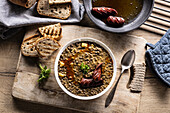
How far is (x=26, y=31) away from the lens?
2605mm

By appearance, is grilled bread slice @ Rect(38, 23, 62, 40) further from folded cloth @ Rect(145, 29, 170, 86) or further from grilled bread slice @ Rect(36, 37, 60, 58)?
folded cloth @ Rect(145, 29, 170, 86)

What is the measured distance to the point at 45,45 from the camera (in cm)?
245

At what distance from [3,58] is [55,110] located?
1.01 m

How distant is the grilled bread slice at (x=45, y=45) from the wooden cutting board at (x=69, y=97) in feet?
0.36

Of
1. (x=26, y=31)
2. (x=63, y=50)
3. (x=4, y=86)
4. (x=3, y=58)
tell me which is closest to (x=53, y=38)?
(x=63, y=50)

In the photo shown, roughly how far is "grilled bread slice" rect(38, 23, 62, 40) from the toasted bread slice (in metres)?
0.12

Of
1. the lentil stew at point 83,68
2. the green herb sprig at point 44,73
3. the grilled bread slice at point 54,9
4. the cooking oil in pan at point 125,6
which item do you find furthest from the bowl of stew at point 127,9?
the green herb sprig at point 44,73

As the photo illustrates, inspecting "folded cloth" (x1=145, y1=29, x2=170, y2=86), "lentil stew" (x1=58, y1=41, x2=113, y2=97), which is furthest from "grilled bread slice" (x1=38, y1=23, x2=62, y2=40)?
"folded cloth" (x1=145, y1=29, x2=170, y2=86)

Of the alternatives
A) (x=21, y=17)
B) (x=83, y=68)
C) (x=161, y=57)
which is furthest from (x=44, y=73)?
(x=161, y=57)

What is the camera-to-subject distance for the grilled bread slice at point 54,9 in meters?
2.57

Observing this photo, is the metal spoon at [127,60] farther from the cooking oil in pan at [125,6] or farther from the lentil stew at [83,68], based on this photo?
the cooking oil in pan at [125,6]

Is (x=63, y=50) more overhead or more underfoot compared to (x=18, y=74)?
more overhead

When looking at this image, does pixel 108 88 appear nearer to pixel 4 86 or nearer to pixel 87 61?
pixel 87 61

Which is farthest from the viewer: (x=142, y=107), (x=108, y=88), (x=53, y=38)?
(x=142, y=107)
